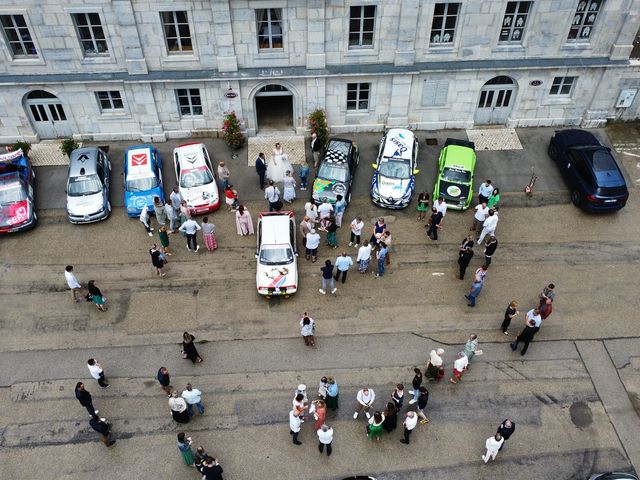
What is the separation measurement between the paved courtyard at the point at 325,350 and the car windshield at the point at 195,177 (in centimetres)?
153

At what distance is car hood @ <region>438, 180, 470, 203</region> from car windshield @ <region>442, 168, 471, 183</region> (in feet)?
0.58

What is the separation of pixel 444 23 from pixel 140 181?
1384 cm

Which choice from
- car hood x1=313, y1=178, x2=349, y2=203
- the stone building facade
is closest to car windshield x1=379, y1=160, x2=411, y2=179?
car hood x1=313, y1=178, x2=349, y2=203

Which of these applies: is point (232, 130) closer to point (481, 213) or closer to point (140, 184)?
point (140, 184)

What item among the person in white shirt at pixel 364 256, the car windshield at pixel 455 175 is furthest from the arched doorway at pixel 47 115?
the car windshield at pixel 455 175

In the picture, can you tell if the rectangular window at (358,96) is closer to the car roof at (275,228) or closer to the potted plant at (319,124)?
the potted plant at (319,124)

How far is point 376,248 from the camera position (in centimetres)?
2030

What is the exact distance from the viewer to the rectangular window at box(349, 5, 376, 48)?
2209 centimetres

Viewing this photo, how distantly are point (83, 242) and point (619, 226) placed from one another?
20.9 m

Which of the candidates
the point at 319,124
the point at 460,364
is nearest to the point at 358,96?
the point at 319,124

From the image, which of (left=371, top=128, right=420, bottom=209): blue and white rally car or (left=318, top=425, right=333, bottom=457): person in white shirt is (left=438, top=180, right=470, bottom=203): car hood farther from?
(left=318, top=425, right=333, bottom=457): person in white shirt

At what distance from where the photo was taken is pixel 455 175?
22.3 m

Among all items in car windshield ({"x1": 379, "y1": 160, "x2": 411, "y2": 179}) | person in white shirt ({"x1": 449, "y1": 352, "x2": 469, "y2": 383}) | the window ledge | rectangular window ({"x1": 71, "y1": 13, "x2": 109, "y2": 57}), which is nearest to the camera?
person in white shirt ({"x1": 449, "y1": 352, "x2": 469, "y2": 383})

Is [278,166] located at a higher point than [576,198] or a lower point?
higher
